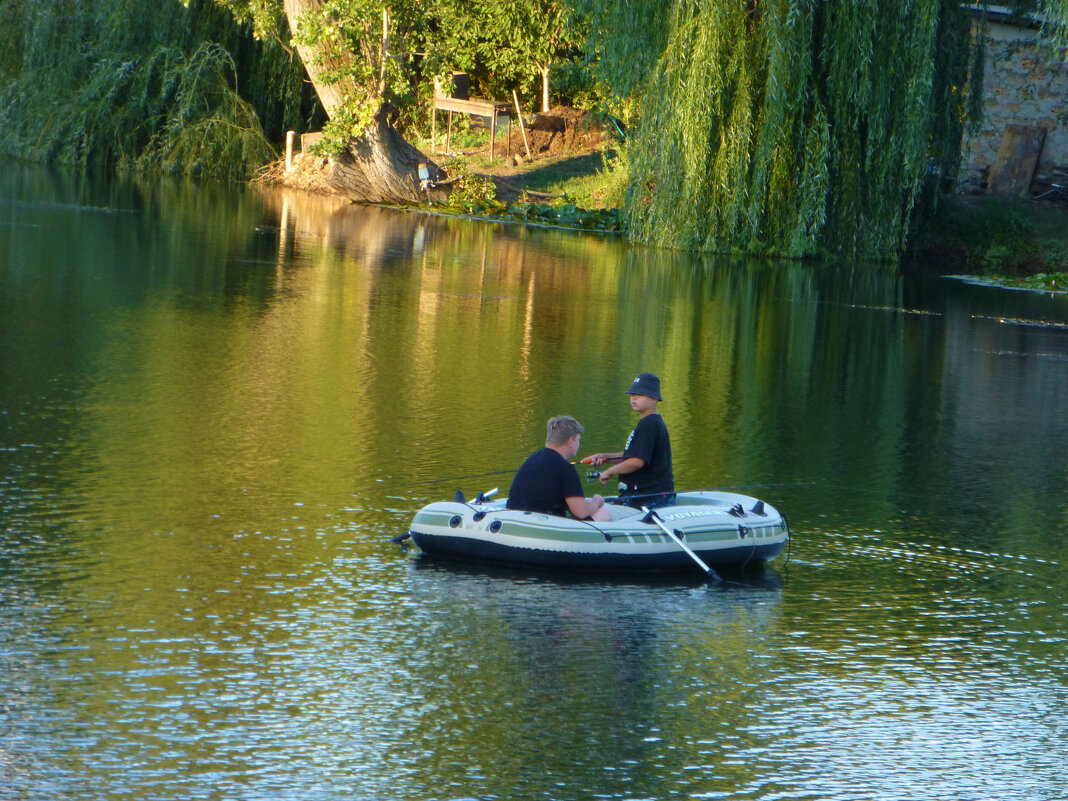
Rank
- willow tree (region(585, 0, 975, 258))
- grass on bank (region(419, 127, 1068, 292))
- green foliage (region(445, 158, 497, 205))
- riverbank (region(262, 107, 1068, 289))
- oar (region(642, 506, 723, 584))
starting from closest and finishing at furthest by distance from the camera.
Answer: oar (region(642, 506, 723, 584)), willow tree (region(585, 0, 975, 258)), grass on bank (region(419, 127, 1068, 292)), riverbank (region(262, 107, 1068, 289)), green foliage (region(445, 158, 497, 205))

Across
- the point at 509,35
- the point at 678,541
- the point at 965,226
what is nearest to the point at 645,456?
the point at 678,541

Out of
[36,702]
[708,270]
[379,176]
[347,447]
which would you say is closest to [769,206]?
[708,270]

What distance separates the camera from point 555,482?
9453mm

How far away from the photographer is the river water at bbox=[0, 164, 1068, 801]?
6.62 meters

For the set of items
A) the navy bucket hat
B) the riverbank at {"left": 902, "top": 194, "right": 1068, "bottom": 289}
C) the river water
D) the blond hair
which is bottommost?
the river water

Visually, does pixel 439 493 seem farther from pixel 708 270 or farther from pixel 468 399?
pixel 708 270

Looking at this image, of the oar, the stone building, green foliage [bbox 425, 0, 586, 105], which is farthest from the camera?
green foliage [bbox 425, 0, 586, 105]

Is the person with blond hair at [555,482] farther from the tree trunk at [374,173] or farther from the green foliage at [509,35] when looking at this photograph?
the green foliage at [509,35]

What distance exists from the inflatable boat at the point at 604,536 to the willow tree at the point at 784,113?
19.1 m

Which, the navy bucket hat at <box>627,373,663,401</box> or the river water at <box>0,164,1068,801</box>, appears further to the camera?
the navy bucket hat at <box>627,373,663,401</box>

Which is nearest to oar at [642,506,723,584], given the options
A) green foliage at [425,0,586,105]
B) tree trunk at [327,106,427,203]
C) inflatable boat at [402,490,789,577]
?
inflatable boat at [402,490,789,577]

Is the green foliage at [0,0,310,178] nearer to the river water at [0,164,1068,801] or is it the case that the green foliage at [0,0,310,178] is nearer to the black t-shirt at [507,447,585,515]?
the river water at [0,164,1068,801]

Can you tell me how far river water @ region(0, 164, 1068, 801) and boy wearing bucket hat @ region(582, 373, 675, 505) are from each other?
787mm

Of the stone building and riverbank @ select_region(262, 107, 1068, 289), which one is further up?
the stone building
